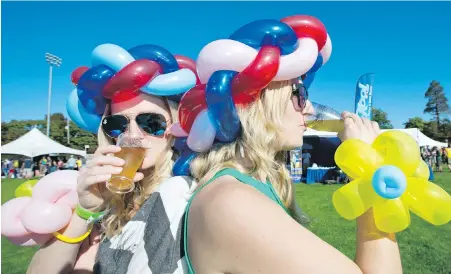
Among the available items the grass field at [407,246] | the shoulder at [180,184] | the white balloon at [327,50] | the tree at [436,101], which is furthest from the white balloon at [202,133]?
the tree at [436,101]

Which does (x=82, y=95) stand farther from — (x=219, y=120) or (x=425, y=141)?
(x=425, y=141)

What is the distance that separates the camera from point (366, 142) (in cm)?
182

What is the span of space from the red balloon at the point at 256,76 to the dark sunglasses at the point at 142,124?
67 centimetres

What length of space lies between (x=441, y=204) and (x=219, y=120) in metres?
1.09

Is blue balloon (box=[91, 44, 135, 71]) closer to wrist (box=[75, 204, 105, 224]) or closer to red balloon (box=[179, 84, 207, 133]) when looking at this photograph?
red balloon (box=[179, 84, 207, 133])

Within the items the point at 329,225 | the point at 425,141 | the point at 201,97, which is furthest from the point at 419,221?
the point at 425,141

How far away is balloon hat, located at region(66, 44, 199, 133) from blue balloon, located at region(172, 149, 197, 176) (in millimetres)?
410

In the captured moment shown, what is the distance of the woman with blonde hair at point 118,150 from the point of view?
1.73 meters

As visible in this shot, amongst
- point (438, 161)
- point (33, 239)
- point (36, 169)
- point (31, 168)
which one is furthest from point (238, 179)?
point (36, 169)

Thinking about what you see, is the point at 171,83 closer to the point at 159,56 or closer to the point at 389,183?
the point at 159,56

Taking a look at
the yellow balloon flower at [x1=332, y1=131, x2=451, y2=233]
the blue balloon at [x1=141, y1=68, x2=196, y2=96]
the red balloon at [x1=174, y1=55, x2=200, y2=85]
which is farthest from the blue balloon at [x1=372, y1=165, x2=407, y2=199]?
the red balloon at [x1=174, y1=55, x2=200, y2=85]

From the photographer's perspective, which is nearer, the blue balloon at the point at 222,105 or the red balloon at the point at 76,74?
the blue balloon at the point at 222,105

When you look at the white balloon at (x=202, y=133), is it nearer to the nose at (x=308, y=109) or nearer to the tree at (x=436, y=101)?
the nose at (x=308, y=109)

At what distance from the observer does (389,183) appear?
1571 millimetres
